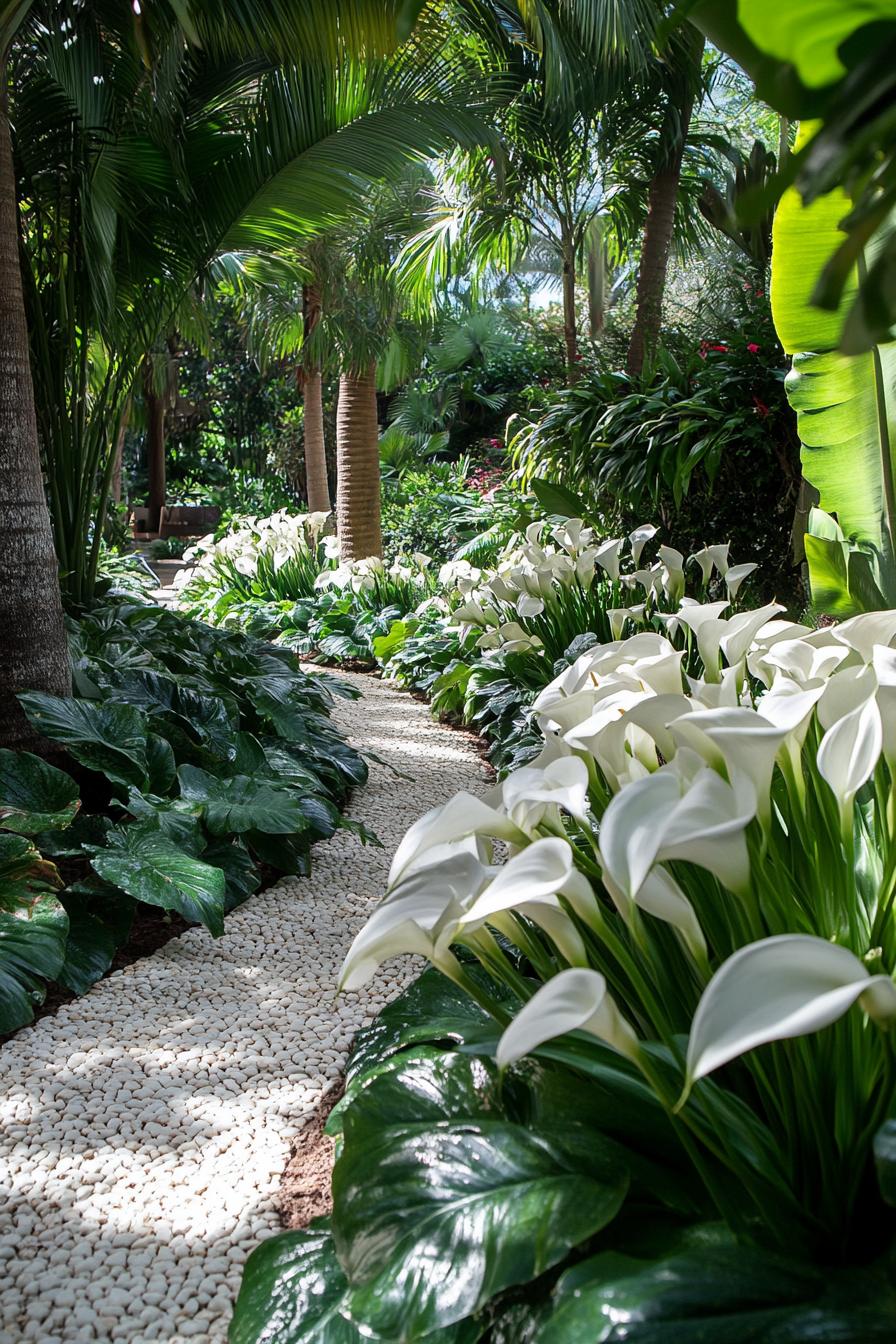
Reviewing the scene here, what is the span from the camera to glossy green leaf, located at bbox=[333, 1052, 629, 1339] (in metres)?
0.92

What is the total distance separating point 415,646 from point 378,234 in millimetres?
6005

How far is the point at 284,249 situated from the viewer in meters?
6.05

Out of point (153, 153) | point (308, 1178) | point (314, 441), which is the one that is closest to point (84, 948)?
point (308, 1178)

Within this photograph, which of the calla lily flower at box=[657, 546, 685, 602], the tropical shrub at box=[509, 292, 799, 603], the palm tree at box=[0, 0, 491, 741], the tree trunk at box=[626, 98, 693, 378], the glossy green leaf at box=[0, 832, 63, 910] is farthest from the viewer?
the tree trunk at box=[626, 98, 693, 378]

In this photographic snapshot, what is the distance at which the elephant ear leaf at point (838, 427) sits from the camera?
2.38 metres

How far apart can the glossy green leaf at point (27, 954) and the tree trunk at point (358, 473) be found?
23.2 feet

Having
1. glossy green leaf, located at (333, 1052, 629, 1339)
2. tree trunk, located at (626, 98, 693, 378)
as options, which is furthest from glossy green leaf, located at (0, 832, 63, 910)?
tree trunk, located at (626, 98, 693, 378)

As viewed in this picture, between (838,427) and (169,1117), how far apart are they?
7.30 ft

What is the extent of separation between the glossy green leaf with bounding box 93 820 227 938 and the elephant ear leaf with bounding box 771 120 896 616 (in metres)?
1.75

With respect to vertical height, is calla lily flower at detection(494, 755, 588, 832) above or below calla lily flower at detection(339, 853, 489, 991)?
above

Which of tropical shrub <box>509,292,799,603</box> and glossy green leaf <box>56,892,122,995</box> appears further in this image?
tropical shrub <box>509,292,799,603</box>

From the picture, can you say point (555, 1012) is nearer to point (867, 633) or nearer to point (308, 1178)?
point (867, 633)

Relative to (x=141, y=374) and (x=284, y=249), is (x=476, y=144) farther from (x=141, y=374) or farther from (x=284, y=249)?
(x=141, y=374)

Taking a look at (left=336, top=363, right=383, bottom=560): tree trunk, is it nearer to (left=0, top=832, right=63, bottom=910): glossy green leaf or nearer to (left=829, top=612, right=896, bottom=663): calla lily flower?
(left=0, top=832, right=63, bottom=910): glossy green leaf
